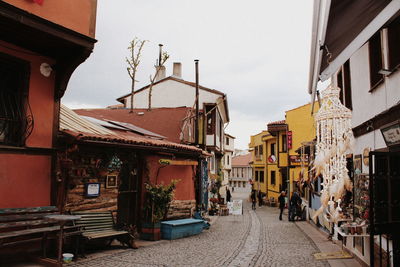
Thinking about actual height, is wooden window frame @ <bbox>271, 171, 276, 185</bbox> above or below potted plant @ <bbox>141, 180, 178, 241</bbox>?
above

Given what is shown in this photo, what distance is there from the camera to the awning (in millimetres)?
3928

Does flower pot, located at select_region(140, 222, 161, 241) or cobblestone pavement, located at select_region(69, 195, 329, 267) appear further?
flower pot, located at select_region(140, 222, 161, 241)

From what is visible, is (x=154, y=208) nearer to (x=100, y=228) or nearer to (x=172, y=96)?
(x=100, y=228)

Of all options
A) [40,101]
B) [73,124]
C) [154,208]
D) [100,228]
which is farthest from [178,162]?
[40,101]

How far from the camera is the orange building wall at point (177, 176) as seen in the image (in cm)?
1185

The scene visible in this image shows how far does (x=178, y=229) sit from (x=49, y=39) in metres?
6.70

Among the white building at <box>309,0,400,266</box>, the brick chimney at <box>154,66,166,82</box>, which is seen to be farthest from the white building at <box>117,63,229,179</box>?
the white building at <box>309,0,400,266</box>

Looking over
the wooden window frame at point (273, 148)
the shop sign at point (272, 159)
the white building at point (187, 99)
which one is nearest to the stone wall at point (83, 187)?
the white building at point (187, 99)

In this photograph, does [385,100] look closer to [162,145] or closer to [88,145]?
[162,145]

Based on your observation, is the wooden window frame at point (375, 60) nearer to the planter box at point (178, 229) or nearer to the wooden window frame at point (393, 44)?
the wooden window frame at point (393, 44)

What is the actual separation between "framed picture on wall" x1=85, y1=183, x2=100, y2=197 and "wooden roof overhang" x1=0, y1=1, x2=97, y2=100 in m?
2.34

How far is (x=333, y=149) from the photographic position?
24.6 feet

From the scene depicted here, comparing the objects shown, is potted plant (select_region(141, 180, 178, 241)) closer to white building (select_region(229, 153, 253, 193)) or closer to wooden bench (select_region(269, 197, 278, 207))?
wooden bench (select_region(269, 197, 278, 207))

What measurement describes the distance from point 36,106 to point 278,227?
11.7 m
